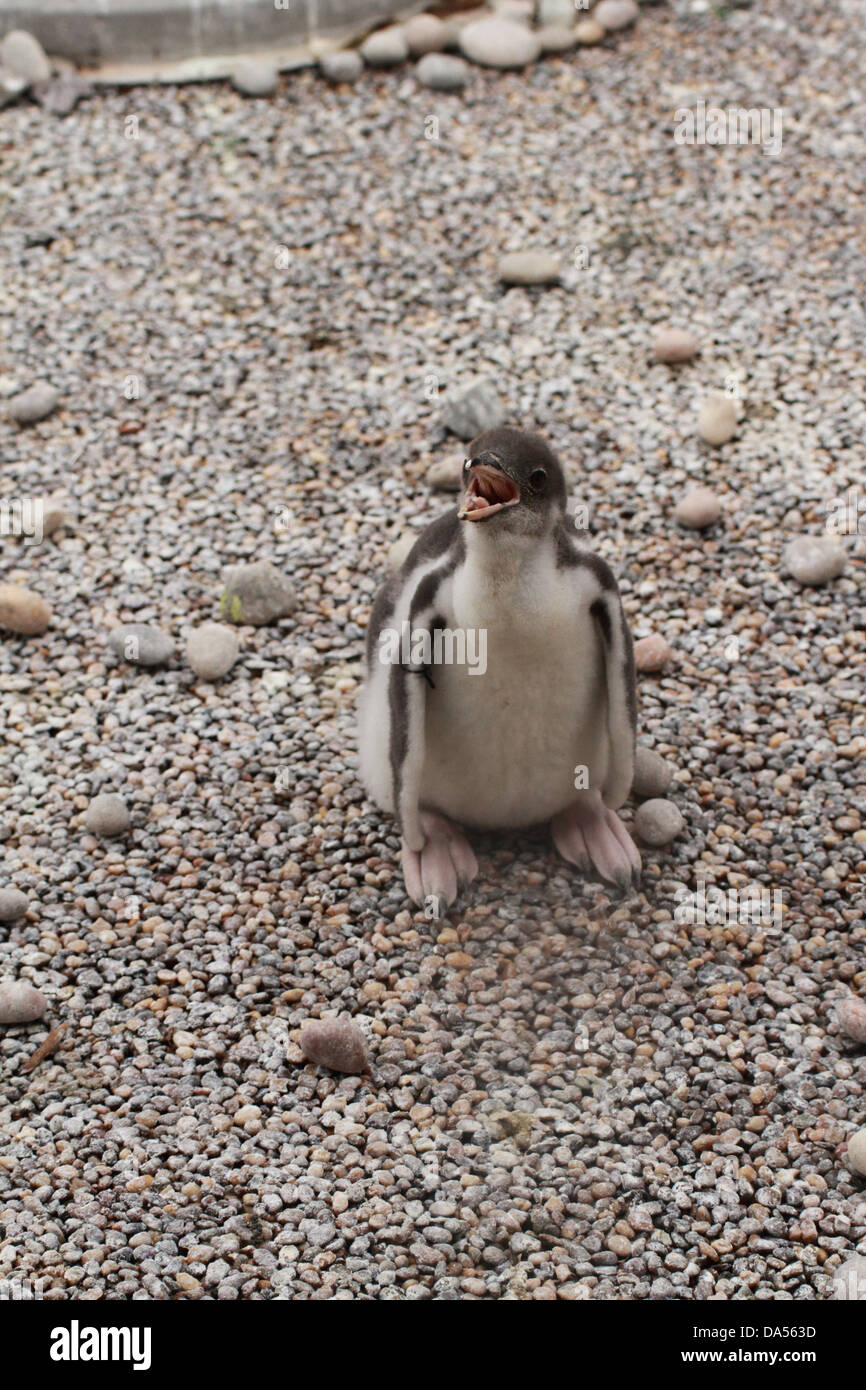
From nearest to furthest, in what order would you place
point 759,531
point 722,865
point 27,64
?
1. point 722,865
2. point 759,531
3. point 27,64

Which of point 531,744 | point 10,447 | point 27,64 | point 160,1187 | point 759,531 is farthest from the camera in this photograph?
point 27,64

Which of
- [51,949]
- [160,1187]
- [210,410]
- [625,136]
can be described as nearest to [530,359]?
[210,410]

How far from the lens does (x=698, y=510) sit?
607 cm

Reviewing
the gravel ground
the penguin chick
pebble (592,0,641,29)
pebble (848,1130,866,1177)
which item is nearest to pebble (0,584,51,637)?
the gravel ground

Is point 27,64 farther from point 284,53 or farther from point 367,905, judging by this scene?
point 367,905

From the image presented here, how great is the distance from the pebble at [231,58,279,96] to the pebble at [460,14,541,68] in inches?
45.3

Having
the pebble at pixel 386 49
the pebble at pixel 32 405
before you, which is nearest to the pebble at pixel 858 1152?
the pebble at pixel 32 405

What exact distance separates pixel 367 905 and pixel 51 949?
92 centimetres

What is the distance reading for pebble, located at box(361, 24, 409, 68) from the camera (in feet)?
29.3

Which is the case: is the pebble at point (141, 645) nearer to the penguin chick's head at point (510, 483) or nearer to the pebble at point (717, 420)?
the penguin chick's head at point (510, 483)

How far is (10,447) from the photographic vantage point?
6.72 m

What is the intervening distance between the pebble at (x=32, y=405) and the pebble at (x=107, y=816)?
98.2 inches

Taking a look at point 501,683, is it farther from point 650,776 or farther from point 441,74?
point 441,74

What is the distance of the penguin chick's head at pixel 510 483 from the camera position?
3857 millimetres
